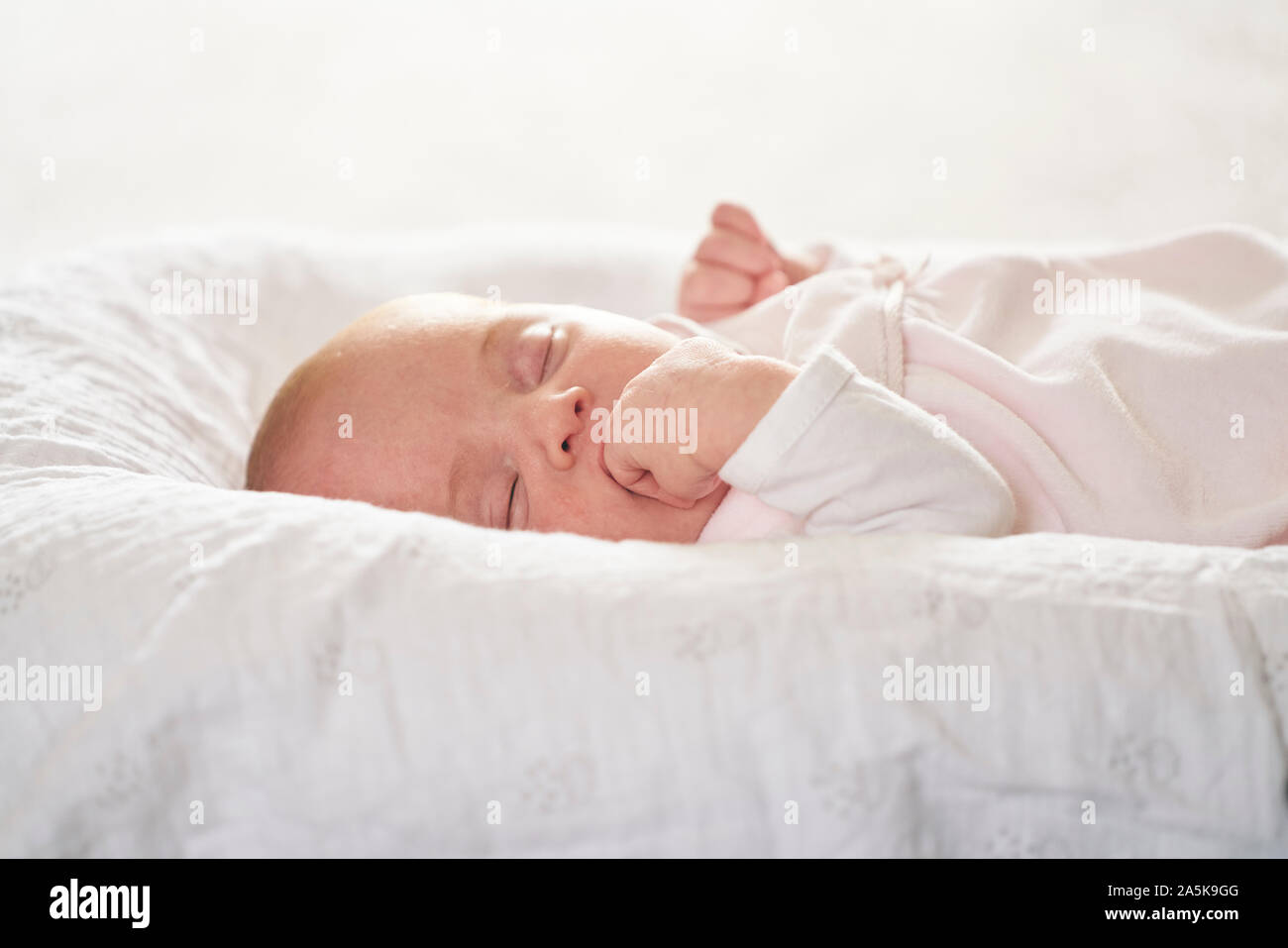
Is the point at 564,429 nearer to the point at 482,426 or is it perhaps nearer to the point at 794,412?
the point at 482,426

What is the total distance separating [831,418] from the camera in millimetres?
889

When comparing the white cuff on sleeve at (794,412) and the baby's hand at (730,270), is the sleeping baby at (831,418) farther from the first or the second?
the baby's hand at (730,270)

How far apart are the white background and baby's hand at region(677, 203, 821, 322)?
74 centimetres

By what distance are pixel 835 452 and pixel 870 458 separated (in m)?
0.03

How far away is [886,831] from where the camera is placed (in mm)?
685

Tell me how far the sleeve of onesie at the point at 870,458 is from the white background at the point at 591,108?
1.41 meters

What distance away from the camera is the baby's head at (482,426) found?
3.40 ft

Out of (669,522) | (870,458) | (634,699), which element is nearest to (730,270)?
(669,522)

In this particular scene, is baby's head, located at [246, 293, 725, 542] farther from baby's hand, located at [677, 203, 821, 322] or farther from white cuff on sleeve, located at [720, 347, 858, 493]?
baby's hand, located at [677, 203, 821, 322]

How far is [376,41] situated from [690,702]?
84.5 inches

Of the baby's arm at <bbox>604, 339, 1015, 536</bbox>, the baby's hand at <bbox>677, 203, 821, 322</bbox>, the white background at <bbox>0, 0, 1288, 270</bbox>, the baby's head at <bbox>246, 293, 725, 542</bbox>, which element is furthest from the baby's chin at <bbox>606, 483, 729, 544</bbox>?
the white background at <bbox>0, 0, 1288, 270</bbox>

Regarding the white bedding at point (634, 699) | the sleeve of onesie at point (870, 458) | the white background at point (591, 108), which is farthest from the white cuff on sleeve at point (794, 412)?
the white background at point (591, 108)

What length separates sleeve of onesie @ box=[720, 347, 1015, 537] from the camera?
0.89m
